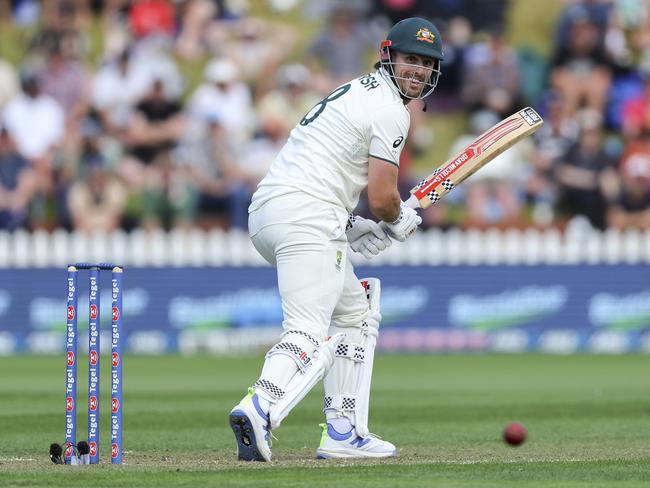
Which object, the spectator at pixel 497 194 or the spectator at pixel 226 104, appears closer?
the spectator at pixel 497 194

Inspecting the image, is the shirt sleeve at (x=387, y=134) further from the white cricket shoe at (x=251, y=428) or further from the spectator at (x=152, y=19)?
the spectator at (x=152, y=19)

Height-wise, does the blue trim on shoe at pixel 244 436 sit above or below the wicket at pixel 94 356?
below

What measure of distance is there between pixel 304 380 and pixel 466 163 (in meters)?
1.55

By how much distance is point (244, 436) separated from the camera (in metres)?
6.67

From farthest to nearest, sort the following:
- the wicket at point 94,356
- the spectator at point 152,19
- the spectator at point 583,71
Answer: the spectator at point 152,19 → the spectator at point 583,71 → the wicket at point 94,356

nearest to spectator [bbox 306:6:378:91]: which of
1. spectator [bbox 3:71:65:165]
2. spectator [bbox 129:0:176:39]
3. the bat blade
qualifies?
spectator [bbox 129:0:176:39]

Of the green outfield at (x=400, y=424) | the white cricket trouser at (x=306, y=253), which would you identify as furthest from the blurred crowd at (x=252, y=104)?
the white cricket trouser at (x=306, y=253)

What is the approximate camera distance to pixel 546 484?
5.91m

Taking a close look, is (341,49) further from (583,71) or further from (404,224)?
(404,224)

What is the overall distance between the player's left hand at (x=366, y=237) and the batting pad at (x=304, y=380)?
0.67 m

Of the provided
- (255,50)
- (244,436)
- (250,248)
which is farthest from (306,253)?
(255,50)

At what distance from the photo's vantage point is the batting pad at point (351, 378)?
7.29 meters

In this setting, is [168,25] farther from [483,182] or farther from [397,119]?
[397,119]

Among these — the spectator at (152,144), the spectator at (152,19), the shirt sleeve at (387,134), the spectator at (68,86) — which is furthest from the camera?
the spectator at (152,19)
